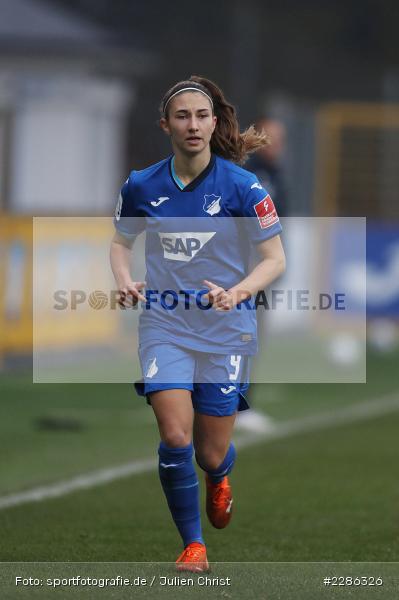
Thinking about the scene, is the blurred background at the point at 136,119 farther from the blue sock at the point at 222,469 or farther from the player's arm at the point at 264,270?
the player's arm at the point at 264,270

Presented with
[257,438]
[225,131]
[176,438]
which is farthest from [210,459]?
[257,438]

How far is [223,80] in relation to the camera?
31.5 metres

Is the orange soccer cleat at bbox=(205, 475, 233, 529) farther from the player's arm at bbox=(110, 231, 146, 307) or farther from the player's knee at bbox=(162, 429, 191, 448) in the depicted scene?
the player's arm at bbox=(110, 231, 146, 307)

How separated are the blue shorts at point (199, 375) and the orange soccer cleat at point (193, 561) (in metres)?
0.61

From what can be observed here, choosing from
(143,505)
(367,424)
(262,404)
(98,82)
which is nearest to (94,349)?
(262,404)

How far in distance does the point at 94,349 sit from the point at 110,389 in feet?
8.13

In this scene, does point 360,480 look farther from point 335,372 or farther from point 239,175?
point 335,372

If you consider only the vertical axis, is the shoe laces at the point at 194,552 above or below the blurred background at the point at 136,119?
below

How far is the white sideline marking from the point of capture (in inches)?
367

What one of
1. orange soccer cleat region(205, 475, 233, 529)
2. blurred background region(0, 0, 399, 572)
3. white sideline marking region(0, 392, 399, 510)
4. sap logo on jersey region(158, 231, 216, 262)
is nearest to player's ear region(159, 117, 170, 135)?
sap logo on jersey region(158, 231, 216, 262)

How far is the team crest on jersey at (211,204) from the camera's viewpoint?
21.8 feet

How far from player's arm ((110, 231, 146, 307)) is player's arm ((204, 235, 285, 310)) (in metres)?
0.29

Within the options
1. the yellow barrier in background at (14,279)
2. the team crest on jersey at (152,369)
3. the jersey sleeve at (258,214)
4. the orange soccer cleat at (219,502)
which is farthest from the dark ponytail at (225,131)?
the yellow barrier in background at (14,279)

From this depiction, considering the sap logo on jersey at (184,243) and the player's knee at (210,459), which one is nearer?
the sap logo on jersey at (184,243)
